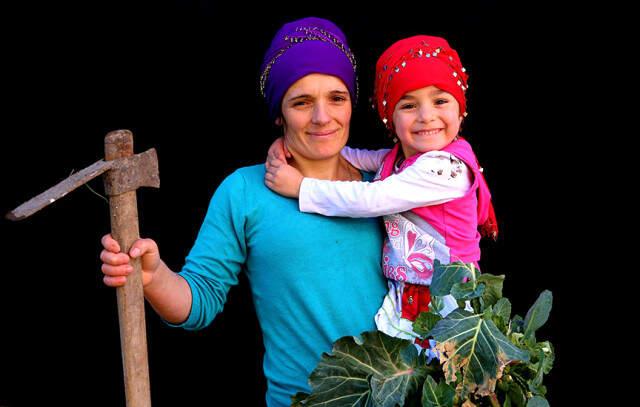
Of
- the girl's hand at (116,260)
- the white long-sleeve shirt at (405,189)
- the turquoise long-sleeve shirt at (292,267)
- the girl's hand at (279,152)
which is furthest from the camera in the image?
the girl's hand at (279,152)

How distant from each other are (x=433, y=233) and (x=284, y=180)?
0.50 meters

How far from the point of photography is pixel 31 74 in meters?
3.84

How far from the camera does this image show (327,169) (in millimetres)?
3199

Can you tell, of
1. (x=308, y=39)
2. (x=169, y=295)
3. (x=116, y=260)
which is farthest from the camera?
(x=308, y=39)

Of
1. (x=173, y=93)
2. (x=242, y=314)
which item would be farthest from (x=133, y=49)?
(x=242, y=314)

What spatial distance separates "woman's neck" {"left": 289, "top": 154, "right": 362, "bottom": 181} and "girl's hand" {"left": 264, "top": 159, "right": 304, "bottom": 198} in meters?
0.10

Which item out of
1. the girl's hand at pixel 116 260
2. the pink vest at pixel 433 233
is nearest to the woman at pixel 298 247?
the pink vest at pixel 433 233

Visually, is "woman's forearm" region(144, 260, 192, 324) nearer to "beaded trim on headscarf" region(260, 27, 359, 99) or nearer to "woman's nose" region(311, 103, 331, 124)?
"woman's nose" region(311, 103, 331, 124)

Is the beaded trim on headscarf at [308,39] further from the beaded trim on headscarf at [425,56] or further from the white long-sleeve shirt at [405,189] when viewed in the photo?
the white long-sleeve shirt at [405,189]

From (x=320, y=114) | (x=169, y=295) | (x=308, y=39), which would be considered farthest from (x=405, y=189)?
(x=169, y=295)

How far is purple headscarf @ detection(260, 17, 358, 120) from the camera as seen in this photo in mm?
3021

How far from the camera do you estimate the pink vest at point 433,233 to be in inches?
116

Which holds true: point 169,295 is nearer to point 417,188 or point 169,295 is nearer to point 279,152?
point 279,152

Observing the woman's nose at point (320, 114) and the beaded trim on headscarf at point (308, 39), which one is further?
the beaded trim on headscarf at point (308, 39)
